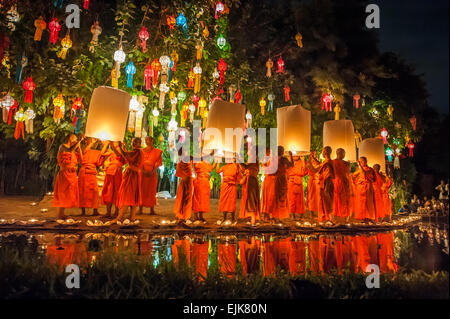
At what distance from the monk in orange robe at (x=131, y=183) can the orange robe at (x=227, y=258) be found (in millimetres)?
2518

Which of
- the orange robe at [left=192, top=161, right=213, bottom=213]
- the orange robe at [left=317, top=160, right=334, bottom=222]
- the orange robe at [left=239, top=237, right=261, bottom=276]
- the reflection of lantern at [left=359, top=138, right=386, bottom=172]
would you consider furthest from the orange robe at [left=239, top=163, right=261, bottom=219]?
the reflection of lantern at [left=359, top=138, right=386, bottom=172]

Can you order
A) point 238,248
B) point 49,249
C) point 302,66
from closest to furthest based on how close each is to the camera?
point 49,249, point 238,248, point 302,66

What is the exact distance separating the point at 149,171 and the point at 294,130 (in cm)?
335

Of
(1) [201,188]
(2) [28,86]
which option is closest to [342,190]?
(1) [201,188]

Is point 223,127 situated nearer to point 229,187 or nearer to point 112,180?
point 229,187

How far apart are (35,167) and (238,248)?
1532 centimetres

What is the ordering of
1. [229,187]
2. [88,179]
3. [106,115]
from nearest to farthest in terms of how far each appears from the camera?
[106,115] → [229,187] → [88,179]

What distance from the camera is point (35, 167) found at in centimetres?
1641

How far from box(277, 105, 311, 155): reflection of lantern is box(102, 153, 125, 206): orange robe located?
3703mm

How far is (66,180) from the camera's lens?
22.0 ft

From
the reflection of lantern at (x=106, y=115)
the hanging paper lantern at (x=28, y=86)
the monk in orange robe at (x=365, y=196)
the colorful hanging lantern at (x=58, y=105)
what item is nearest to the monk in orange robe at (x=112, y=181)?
the colorful hanging lantern at (x=58, y=105)

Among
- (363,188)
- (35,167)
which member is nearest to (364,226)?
(363,188)

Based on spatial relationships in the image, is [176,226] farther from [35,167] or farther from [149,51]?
[35,167]

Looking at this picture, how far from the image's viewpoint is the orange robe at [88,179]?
24.3 ft
